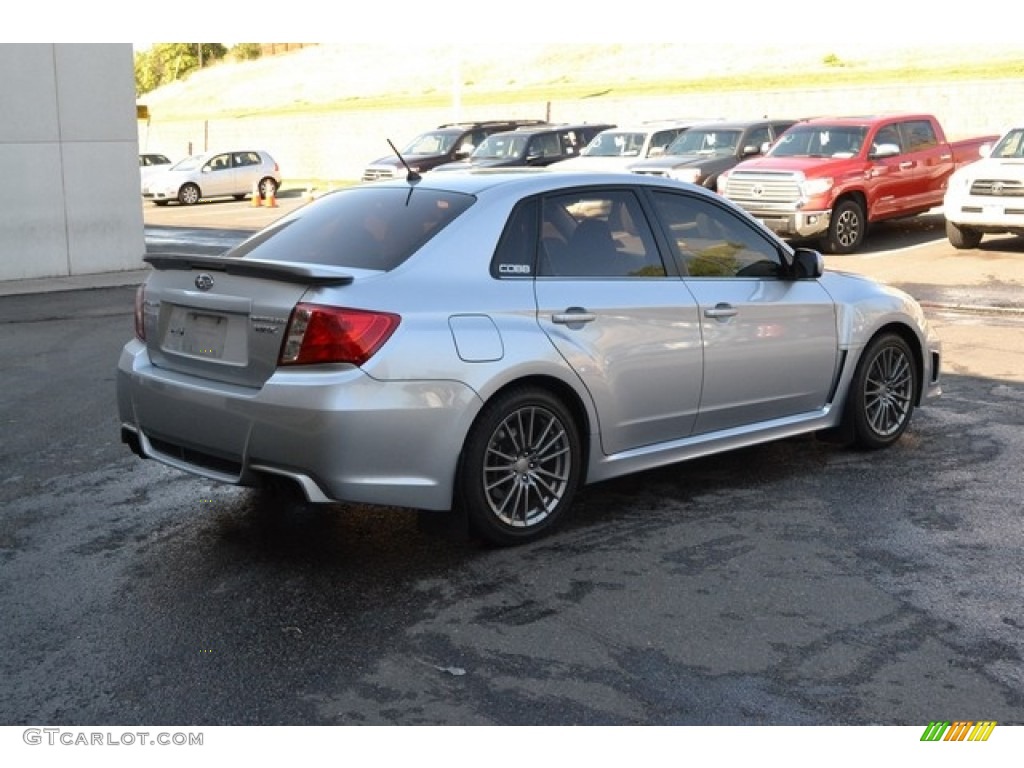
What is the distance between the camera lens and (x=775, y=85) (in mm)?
45781

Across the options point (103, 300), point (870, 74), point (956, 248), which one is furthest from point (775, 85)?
point (103, 300)

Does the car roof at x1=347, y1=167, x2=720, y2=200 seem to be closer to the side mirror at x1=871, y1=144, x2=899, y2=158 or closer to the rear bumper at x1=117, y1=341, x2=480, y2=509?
the rear bumper at x1=117, y1=341, x2=480, y2=509

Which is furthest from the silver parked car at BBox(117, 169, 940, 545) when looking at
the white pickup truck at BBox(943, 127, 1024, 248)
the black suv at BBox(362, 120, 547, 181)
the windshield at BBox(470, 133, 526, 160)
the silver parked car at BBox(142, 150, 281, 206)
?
the silver parked car at BBox(142, 150, 281, 206)

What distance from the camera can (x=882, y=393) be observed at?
767 centimetres

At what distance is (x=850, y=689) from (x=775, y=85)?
4349 cm

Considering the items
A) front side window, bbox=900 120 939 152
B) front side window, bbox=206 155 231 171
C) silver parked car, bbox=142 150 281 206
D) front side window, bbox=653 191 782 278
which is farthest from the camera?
front side window, bbox=206 155 231 171

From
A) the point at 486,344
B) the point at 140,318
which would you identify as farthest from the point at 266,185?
the point at 486,344

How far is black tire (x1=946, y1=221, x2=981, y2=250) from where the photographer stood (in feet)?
60.5

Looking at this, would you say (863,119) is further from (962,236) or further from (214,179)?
(214,179)

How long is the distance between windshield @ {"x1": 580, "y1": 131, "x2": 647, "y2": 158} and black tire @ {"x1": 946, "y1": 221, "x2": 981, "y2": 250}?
6997 mm

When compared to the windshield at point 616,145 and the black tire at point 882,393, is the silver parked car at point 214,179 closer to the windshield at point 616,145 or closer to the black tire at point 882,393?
the windshield at point 616,145

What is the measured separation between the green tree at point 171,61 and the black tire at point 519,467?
10693 cm

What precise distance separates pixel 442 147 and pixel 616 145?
798 cm

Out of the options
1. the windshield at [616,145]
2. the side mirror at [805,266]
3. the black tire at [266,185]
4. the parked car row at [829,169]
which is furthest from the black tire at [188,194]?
the side mirror at [805,266]
